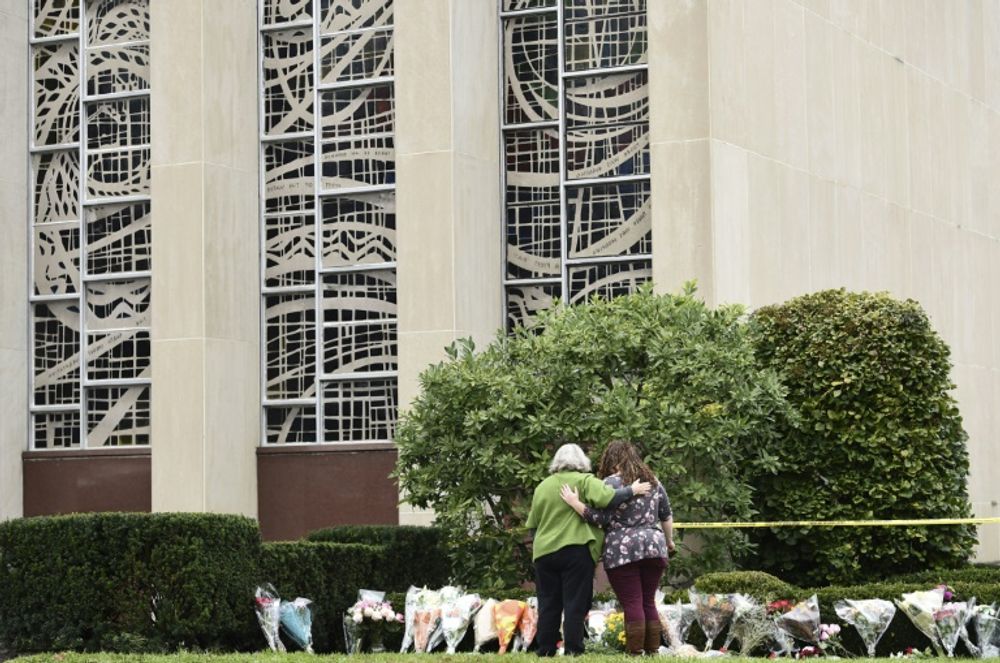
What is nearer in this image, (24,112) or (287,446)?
(287,446)

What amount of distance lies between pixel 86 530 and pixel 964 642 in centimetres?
807

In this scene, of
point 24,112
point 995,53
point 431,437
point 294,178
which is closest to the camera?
point 431,437

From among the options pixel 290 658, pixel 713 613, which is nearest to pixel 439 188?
pixel 713 613

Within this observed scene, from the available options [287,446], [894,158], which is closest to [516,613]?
[287,446]

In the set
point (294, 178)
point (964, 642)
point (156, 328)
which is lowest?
point (964, 642)

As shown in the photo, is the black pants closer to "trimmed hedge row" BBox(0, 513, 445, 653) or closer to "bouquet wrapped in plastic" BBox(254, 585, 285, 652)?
"bouquet wrapped in plastic" BBox(254, 585, 285, 652)

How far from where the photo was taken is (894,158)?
26.3m

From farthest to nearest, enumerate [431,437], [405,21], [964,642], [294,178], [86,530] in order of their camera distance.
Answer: [294,178], [405,21], [431,437], [86,530], [964,642]

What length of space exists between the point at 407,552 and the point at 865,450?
202 inches

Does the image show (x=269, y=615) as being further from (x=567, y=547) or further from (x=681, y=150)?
(x=681, y=150)

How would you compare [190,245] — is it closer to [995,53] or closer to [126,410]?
[126,410]

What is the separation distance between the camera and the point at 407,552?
1972 cm

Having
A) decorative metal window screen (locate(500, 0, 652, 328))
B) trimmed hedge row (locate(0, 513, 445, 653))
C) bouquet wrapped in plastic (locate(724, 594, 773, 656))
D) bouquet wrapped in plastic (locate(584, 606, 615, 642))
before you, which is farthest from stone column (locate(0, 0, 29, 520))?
bouquet wrapped in plastic (locate(724, 594, 773, 656))

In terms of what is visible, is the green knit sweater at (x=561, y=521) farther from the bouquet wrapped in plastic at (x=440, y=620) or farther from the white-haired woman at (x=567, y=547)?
the bouquet wrapped in plastic at (x=440, y=620)
